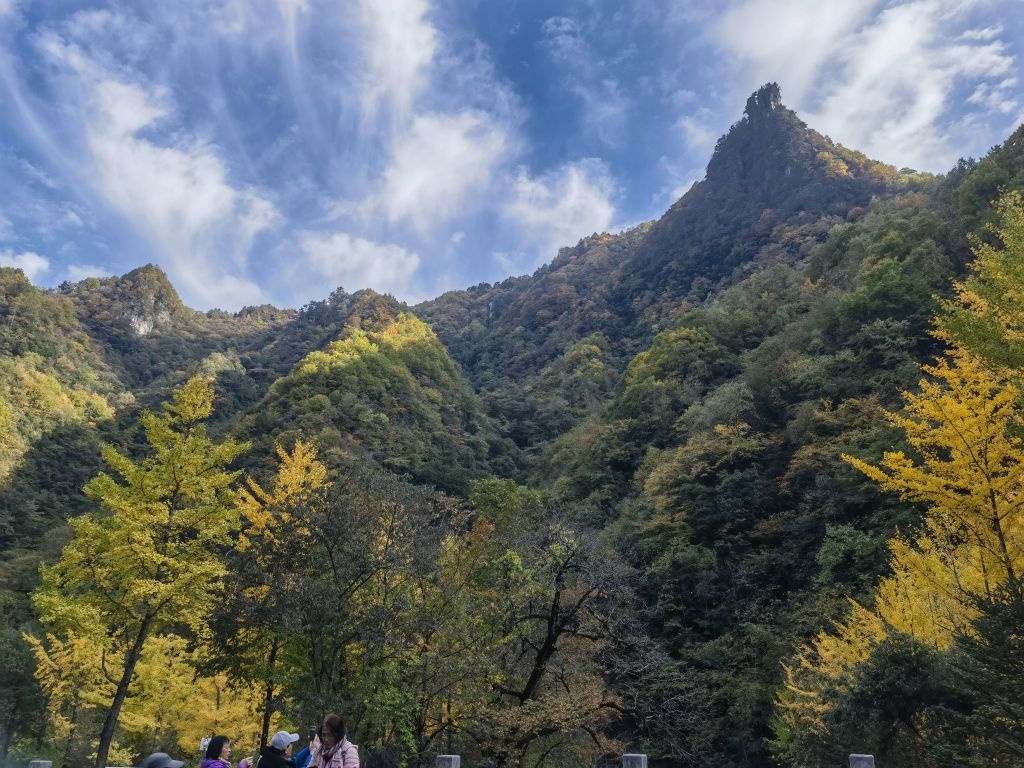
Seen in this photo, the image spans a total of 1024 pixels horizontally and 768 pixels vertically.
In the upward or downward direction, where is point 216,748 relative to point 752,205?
downward

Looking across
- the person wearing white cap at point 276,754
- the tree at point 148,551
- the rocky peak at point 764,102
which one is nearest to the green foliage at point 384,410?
the tree at point 148,551

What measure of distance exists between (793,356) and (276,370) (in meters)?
62.0

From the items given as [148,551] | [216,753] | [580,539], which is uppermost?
[580,539]

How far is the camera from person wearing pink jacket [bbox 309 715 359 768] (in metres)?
5.54

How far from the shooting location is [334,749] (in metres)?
5.59

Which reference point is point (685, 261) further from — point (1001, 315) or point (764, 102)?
point (1001, 315)

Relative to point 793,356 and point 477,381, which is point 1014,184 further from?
point 477,381

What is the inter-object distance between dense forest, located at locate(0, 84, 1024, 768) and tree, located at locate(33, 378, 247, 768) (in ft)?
0.24

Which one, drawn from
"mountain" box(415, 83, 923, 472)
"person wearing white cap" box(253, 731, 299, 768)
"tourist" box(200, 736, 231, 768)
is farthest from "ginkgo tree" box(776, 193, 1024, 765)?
"mountain" box(415, 83, 923, 472)

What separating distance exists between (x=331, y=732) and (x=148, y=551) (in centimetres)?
865

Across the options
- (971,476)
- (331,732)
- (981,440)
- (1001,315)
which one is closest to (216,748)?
(331,732)

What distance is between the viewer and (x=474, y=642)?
42.1 ft

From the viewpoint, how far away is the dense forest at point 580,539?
1088 cm

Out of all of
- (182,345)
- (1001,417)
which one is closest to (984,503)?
(1001,417)
